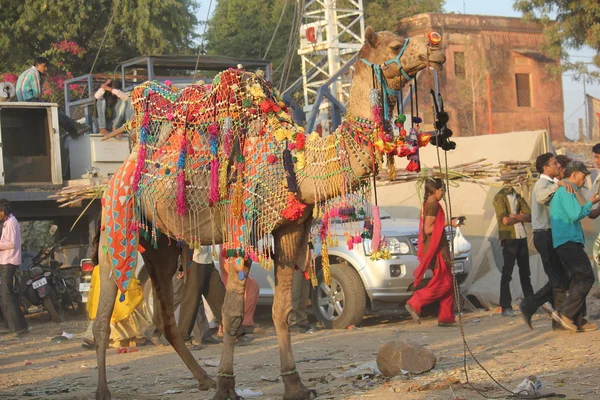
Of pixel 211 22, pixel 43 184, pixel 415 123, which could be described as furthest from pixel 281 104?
pixel 211 22

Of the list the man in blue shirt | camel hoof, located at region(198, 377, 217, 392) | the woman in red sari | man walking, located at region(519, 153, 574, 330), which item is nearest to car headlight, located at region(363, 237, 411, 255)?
the woman in red sari

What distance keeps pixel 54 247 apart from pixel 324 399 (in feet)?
35.5

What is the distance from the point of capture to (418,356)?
7.88 metres

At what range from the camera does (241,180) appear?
7.12 metres

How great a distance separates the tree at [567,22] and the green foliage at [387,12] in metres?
14.9

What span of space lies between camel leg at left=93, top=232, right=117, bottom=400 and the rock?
2284 millimetres

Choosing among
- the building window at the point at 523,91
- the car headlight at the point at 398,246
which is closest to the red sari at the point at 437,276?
the car headlight at the point at 398,246

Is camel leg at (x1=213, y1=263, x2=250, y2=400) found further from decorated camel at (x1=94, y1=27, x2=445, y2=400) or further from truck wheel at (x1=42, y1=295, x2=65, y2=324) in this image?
truck wheel at (x1=42, y1=295, x2=65, y2=324)

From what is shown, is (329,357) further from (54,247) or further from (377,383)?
(54,247)

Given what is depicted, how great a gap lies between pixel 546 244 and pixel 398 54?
574cm

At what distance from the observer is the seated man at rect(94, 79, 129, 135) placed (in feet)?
60.2

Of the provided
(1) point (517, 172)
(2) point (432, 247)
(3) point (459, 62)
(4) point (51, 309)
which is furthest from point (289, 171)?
(3) point (459, 62)

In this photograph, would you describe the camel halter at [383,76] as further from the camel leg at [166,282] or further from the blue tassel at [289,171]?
the camel leg at [166,282]

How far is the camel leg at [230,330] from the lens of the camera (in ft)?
23.1
